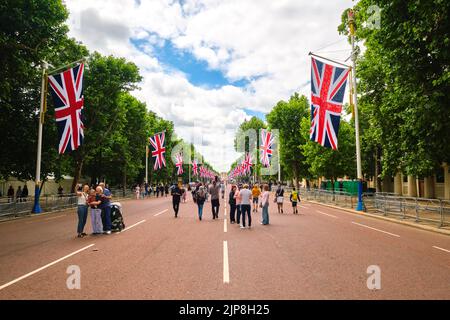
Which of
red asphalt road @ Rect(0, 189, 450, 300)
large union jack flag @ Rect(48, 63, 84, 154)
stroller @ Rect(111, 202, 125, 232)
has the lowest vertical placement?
red asphalt road @ Rect(0, 189, 450, 300)

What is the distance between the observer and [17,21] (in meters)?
18.9

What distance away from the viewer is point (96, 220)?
11852mm

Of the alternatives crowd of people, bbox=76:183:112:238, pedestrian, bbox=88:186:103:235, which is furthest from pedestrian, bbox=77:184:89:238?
pedestrian, bbox=88:186:103:235

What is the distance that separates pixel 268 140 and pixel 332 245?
97.7 ft

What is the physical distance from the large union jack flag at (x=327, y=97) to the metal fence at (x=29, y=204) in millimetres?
19949

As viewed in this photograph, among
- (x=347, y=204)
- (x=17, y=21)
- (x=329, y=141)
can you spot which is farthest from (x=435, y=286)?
(x=17, y=21)

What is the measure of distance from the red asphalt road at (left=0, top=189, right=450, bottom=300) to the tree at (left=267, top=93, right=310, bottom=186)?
45.0 metres

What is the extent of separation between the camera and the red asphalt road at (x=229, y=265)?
539 centimetres

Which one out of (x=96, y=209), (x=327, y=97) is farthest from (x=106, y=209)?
(x=327, y=97)

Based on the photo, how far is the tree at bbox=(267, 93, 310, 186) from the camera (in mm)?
56625

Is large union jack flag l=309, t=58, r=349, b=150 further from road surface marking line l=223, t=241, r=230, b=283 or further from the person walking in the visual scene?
road surface marking line l=223, t=241, r=230, b=283

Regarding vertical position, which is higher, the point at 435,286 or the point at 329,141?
the point at 329,141

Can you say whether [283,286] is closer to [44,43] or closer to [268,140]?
[44,43]

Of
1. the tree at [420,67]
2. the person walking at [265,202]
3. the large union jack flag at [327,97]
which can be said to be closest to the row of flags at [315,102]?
the large union jack flag at [327,97]
